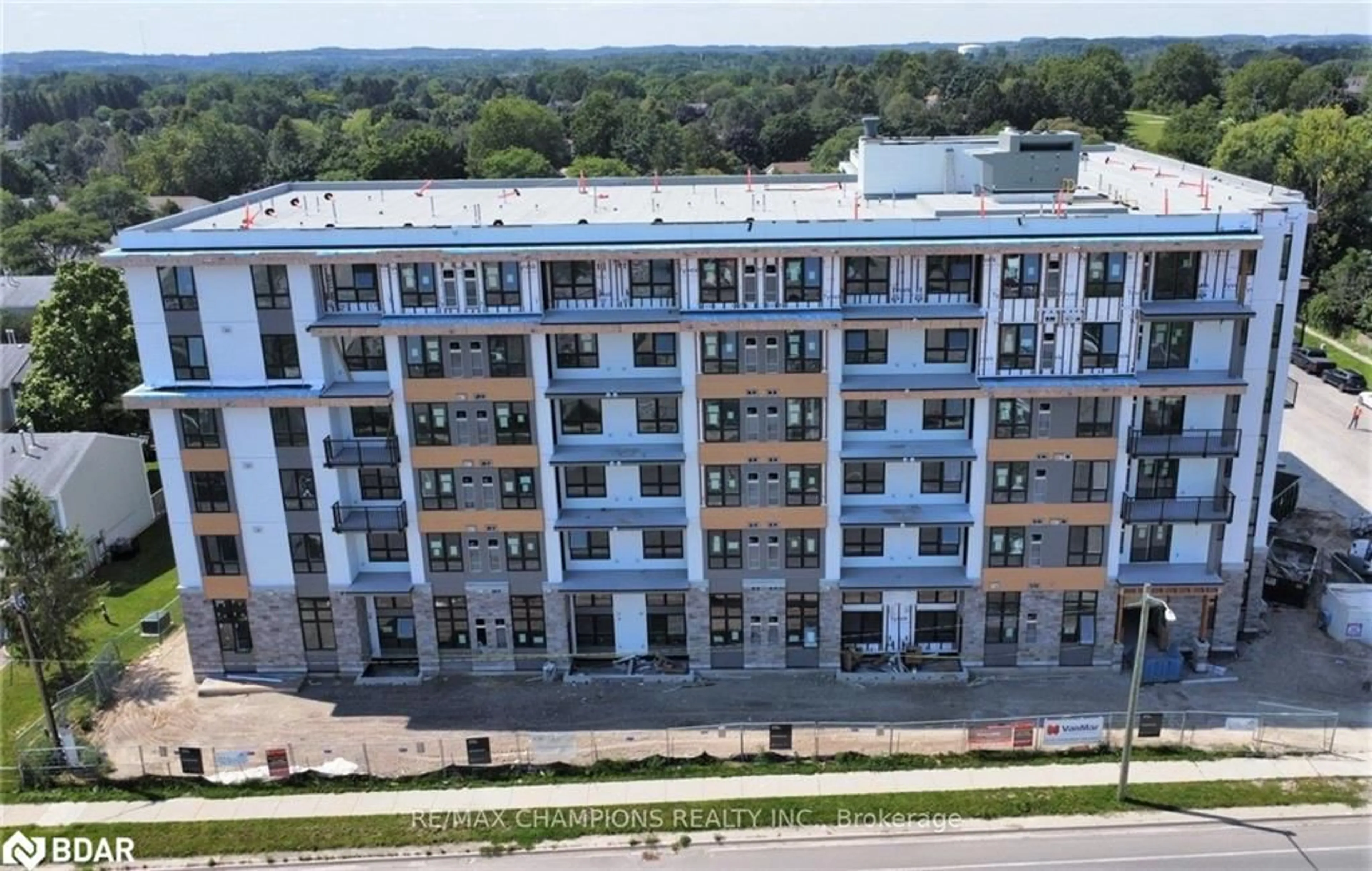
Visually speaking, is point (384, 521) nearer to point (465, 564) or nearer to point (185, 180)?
point (465, 564)

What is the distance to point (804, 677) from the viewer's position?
44844 mm

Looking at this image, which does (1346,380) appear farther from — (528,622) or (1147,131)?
(1147,131)

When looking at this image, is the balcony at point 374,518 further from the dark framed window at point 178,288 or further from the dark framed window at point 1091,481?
the dark framed window at point 1091,481

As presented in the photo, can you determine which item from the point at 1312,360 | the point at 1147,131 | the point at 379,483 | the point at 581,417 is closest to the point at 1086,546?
the point at 581,417

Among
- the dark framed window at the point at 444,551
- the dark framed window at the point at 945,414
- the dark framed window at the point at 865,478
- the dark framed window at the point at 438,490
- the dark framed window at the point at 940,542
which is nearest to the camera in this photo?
the dark framed window at the point at 945,414

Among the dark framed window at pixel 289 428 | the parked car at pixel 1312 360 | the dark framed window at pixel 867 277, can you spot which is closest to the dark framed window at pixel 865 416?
the dark framed window at pixel 867 277

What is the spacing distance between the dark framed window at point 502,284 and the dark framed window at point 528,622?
40.1 ft

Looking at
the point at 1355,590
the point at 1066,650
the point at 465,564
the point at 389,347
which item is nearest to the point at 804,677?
the point at 1066,650

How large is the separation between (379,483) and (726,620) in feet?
50.7

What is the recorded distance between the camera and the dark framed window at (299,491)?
4356 centimetres

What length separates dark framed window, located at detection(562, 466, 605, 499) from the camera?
146 feet

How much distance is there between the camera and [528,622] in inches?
1795

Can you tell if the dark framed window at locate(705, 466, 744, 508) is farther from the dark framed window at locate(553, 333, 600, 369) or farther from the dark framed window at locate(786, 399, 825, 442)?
the dark framed window at locate(553, 333, 600, 369)

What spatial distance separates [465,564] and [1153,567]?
28437 mm
